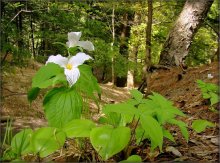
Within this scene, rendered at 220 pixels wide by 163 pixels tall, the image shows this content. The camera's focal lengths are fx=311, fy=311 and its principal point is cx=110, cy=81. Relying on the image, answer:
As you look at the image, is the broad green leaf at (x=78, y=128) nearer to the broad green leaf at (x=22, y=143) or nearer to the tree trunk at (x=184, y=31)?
the broad green leaf at (x=22, y=143)

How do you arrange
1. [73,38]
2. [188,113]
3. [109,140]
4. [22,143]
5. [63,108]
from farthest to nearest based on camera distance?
[188,113] → [73,38] → [63,108] → [22,143] → [109,140]

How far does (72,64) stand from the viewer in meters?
1.39

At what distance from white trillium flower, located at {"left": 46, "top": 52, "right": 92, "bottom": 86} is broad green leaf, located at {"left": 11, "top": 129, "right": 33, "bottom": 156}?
0.28 metres

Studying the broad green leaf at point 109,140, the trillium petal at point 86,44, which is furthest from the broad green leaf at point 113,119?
the trillium petal at point 86,44

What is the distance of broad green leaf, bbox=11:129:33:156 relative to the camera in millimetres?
1222

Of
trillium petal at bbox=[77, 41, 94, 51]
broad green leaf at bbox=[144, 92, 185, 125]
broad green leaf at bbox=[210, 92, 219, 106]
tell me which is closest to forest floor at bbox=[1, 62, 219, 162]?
broad green leaf at bbox=[210, 92, 219, 106]

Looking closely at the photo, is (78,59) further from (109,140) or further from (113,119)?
(109,140)

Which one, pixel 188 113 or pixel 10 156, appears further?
pixel 188 113

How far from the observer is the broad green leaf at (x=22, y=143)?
122 centimetres

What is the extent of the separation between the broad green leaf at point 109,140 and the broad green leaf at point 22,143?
0.28m

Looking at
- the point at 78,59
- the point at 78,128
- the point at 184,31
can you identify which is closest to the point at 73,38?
the point at 78,59

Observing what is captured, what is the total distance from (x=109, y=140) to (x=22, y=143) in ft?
1.21

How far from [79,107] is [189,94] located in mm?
1422

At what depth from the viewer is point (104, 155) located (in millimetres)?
1120
